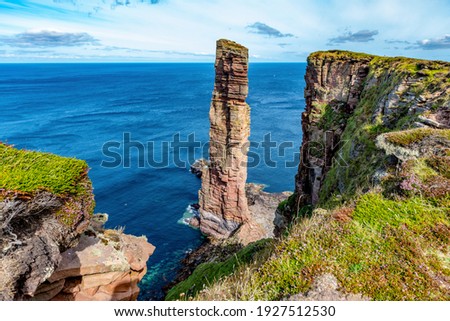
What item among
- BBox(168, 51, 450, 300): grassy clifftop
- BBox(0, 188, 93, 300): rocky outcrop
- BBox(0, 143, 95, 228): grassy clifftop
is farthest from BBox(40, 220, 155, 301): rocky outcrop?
BBox(168, 51, 450, 300): grassy clifftop

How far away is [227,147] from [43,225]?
3440cm

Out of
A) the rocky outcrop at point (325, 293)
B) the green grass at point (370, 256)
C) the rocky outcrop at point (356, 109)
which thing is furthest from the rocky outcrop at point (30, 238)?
the rocky outcrop at point (356, 109)

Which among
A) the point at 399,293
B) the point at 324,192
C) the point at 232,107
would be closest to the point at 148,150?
the point at 232,107

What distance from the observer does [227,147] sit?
45281 millimetres

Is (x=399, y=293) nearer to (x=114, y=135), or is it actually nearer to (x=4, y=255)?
(x=4, y=255)

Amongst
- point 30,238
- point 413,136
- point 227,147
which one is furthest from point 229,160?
point 30,238

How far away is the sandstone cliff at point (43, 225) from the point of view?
34.7 ft

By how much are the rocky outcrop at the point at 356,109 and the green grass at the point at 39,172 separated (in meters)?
12.6

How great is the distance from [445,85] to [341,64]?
13520 mm

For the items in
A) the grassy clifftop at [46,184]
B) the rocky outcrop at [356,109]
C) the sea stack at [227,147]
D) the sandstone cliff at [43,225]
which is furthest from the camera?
the sea stack at [227,147]

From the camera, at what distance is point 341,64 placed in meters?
29.8

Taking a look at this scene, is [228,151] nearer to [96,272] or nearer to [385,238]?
[96,272]

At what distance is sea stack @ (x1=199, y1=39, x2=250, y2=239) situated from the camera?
1610 inches

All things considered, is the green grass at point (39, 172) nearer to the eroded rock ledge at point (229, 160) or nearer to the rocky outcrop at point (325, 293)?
the rocky outcrop at point (325, 293)
